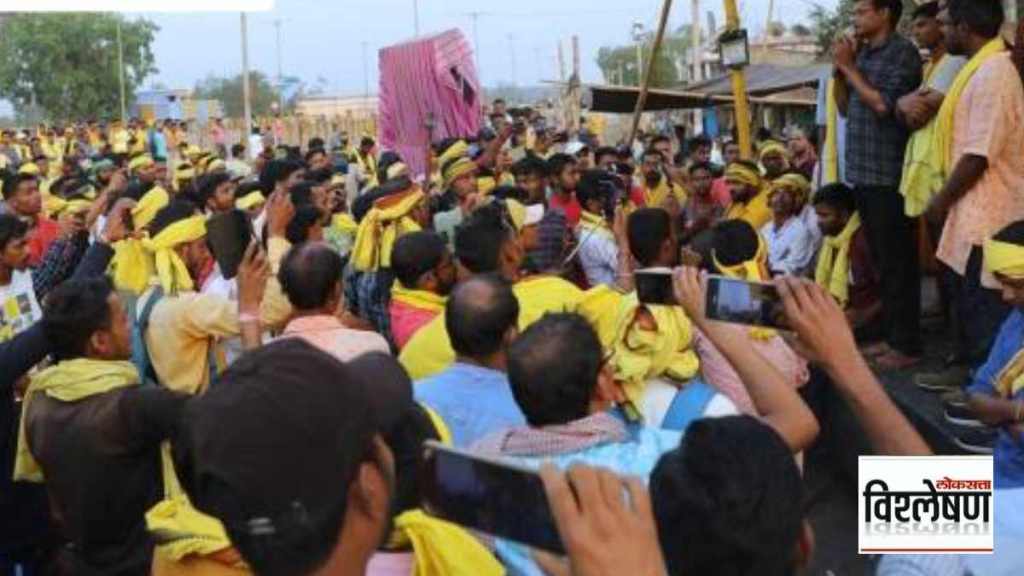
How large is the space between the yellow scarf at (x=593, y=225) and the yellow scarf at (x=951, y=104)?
2333mm

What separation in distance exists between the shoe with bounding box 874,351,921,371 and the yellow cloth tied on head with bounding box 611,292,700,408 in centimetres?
269

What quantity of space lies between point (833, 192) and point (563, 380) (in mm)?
4027

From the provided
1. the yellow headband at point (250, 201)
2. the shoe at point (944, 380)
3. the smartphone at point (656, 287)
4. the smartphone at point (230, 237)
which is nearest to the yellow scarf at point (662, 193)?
the yellow headband at point (250, 201)

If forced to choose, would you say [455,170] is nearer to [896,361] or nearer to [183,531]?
[896,361]

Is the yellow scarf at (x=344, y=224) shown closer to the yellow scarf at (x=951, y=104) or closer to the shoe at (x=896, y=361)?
the shoe at (x=896, y=361)

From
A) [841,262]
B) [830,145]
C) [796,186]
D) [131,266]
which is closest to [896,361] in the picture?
[841,262]

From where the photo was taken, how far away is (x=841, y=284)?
6.15 metres

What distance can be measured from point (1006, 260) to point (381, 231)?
10.6ft

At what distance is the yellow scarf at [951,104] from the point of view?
4.73 metres

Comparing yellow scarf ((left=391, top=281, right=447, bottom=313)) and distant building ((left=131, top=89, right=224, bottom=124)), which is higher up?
distant building ((left=131, top=89, right=224, bottom=124))

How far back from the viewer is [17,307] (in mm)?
5098

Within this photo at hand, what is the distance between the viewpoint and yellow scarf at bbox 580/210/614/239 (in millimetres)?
7055

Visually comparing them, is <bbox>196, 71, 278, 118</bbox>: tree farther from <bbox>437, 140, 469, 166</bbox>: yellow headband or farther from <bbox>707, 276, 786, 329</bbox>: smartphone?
<bbox>707, 276, 786, 329</bbox>: smartphone

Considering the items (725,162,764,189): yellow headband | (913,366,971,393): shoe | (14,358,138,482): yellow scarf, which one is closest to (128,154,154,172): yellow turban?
(725,162,764,189): yellow headband
